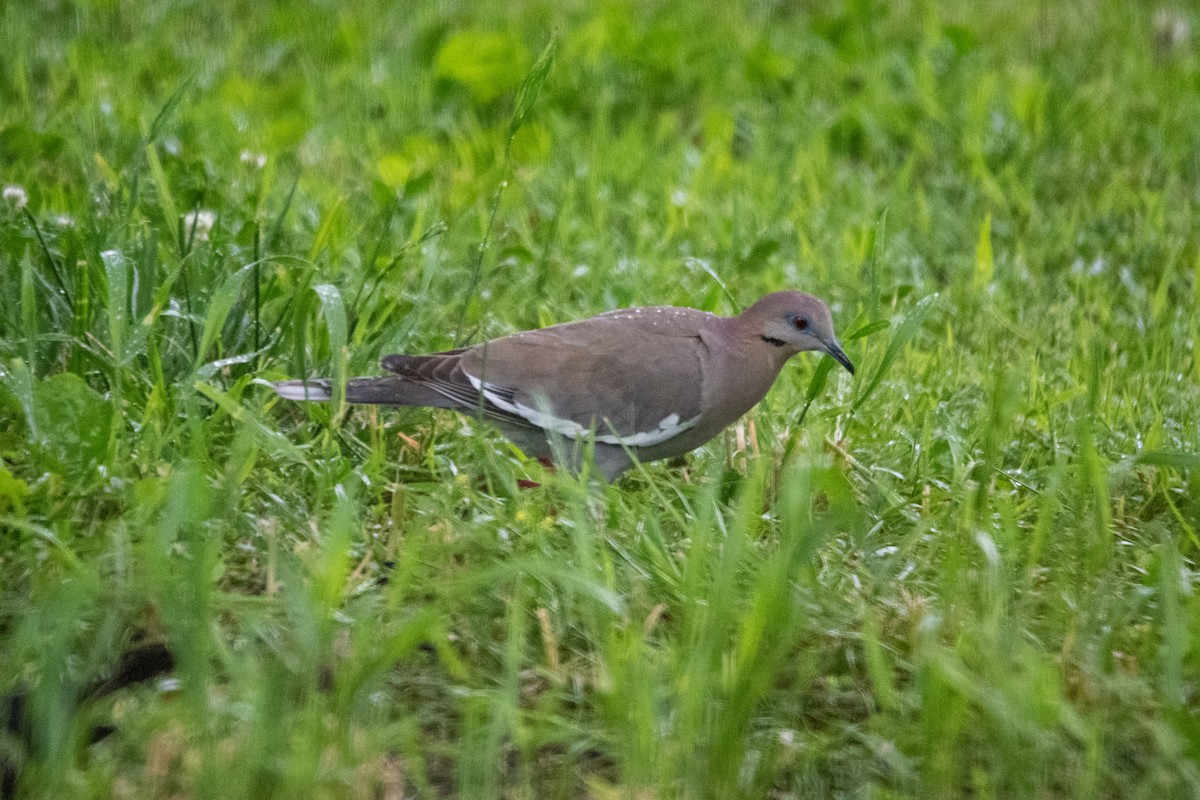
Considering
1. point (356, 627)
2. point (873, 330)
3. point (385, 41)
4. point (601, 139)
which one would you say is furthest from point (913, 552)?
point (385, 41)

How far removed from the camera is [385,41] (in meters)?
7.33

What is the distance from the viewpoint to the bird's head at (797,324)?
397cm

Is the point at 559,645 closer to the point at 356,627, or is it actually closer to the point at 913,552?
the point at 356,627

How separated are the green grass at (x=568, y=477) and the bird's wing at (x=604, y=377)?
157 mm

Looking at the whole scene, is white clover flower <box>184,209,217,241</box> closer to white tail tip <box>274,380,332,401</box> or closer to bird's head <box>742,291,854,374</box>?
white tail tip <box>274,380,332,401</box>

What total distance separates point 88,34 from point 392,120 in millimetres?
1606

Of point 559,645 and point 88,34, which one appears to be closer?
point 559,645

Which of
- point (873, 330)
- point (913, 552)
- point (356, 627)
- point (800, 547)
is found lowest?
point (356, 627)

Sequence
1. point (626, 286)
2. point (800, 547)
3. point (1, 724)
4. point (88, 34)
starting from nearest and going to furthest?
point (1, 724), point (800, 547), point (626, 286), point (88, 34)

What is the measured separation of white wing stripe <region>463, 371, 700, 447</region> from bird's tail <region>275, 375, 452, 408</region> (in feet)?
0.37

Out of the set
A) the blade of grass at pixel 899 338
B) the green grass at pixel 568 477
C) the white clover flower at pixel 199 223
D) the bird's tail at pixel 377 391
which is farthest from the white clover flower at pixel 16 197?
the blade of grass at pixel 899 338

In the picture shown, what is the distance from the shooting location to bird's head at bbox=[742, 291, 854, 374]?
3.97m

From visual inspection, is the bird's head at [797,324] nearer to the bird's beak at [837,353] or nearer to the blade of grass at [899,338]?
the bird's beak at [837,353]

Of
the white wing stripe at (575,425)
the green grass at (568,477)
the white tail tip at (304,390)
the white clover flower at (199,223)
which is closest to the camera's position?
the green grass at (568,477)
